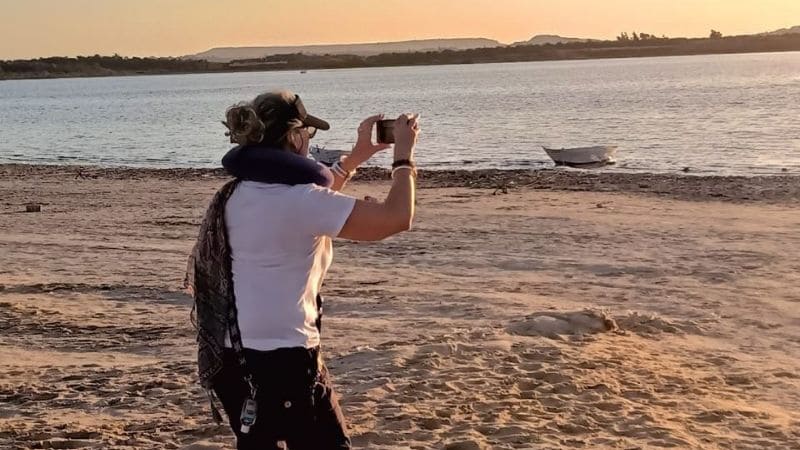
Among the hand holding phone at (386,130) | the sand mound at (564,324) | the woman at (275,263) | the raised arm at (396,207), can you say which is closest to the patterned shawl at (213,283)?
the woman at (275,263)

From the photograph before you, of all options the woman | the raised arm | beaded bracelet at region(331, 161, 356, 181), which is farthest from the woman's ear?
beaded bracelet at region(331, 161, 356, 181)

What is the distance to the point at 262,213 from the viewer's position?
9.30ft

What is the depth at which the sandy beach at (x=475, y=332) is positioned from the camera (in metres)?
5.62

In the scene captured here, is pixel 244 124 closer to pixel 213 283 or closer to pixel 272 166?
pixel 272 166

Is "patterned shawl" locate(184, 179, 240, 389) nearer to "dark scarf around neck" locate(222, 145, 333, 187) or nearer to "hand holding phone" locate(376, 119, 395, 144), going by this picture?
"dark scarf around neck" locate(222, 145, 333, 187)

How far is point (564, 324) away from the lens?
7.69 meters

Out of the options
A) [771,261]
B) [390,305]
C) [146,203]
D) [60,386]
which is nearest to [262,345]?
[60,386]

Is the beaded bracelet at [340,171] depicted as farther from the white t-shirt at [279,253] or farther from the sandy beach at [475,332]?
the sandy beach at [475,332]

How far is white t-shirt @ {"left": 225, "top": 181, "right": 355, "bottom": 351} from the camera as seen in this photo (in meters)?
2.79

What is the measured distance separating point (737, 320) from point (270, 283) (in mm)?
6620

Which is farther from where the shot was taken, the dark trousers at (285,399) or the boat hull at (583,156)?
the boat hull at (583,156)

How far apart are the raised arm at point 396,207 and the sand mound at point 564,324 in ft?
15.5

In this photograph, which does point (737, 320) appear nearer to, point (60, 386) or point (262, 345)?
point (60, 386)

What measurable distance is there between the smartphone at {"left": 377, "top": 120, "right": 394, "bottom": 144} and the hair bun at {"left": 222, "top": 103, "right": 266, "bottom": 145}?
430 mm
